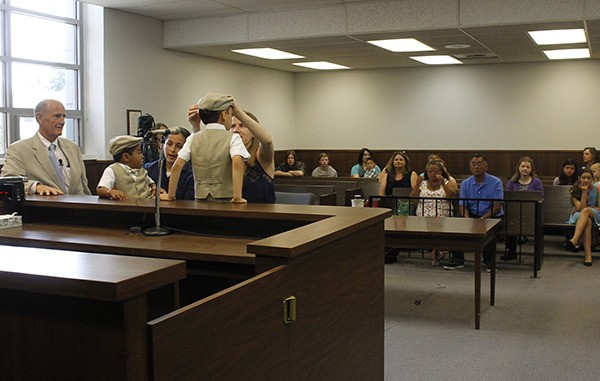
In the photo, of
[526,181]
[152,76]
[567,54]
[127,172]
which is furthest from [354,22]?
[127,172]

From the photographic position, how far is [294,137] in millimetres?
13977

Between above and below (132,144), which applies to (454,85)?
above

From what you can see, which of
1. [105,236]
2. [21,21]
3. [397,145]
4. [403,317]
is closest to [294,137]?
[397,145]

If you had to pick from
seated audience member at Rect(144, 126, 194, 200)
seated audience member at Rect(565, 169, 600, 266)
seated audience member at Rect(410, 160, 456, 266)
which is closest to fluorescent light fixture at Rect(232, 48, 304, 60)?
seated audience member at Rect(410, 160, 456, 266)

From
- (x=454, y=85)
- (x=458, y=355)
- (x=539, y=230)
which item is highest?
(x=454, y=85)

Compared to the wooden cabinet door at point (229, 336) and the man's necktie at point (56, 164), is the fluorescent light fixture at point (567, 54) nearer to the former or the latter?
the man's necktie at point (56, 164)

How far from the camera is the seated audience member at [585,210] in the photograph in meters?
7.79

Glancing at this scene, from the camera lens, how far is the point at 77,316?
5.27ft

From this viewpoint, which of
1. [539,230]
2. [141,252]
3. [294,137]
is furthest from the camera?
[294,137]

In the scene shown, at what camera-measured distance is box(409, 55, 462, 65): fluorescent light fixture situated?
11.3 meters

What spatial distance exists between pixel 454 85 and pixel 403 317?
26.1 feet

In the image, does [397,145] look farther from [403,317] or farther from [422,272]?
[403,317]

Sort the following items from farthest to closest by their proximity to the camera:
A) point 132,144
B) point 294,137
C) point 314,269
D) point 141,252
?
point 294,137
point 132,144
point 141,252
point 314,269

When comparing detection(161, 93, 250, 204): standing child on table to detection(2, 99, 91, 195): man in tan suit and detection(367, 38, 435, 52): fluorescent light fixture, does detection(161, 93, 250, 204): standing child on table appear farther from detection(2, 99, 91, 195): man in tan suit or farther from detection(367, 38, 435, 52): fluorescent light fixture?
detection(367, 38, 435, 52): fluorescent light fixture
